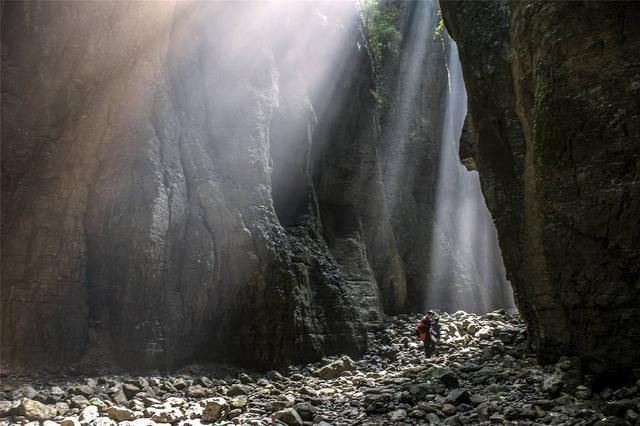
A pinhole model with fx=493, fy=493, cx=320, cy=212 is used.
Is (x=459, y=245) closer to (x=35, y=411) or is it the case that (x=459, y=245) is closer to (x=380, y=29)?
(x=380, y=29)

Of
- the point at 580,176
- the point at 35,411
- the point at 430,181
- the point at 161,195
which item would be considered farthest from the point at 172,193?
the point at 430,181

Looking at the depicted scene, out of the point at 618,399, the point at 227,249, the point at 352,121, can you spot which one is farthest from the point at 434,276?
the point at 618,399

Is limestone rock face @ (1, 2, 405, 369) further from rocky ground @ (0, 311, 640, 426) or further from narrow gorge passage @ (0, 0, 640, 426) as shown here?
rocky ground @ (0, 311, 640, 426)

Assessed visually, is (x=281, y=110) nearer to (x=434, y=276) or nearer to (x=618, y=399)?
(x=434, y=276)

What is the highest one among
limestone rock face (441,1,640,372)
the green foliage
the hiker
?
the green foliage

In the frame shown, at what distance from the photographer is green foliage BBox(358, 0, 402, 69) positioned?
926 inches

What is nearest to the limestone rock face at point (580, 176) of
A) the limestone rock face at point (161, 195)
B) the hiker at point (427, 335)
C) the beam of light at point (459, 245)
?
the hiker at point (427, 335)

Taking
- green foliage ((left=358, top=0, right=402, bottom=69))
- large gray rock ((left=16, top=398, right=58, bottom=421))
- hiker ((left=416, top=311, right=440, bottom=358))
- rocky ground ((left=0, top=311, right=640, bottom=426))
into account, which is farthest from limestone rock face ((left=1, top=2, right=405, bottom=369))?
green foliage ((left=358, top=0, right=402, bottom=69))

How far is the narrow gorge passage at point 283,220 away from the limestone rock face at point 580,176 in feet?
0.10

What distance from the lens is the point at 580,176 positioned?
710 cm

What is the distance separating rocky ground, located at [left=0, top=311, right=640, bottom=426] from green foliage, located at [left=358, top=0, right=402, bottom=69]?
1588cm

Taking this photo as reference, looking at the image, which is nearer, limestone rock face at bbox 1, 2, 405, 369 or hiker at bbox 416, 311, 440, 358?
limestone rock face at bbox 1, 2, 405, 369

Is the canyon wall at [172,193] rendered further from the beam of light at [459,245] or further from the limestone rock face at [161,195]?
the beam of light at [459,245]

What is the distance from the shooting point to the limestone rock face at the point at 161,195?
10.4m
